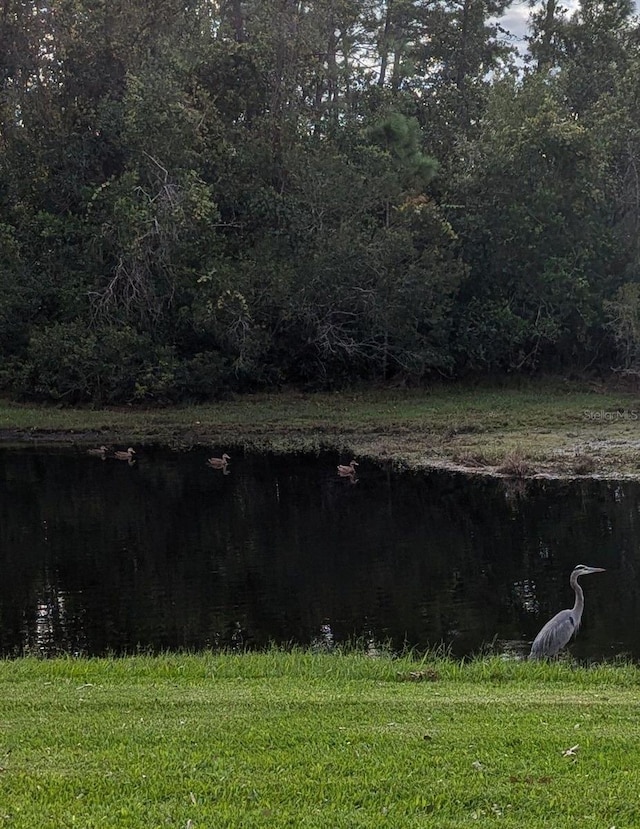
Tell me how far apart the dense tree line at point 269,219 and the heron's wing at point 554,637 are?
24068 mm

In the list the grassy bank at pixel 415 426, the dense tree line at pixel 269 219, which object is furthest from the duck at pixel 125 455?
the dense tree line at pixel 269 219

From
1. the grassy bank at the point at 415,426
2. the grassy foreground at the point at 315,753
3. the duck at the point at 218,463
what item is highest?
the grassy bank at the point at 415,426

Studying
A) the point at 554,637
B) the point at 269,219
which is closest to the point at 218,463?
the point at 269,219

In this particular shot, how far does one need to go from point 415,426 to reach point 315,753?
24.7 meters

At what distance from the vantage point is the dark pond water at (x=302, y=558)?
43.7 ft

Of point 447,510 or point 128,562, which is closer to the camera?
point 128,562

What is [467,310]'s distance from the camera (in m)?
38.7

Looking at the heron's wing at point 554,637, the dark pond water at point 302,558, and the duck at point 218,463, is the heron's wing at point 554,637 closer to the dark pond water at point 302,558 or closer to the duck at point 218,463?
the dark pond water at point 302,558

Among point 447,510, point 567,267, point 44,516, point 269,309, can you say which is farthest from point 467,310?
point 44,516

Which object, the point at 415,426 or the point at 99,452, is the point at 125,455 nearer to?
the point at 99,452

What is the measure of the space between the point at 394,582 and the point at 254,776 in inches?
379

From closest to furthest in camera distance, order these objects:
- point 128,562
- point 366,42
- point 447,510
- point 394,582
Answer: point 394,582, point 128,562, point 447,510, point 366,42

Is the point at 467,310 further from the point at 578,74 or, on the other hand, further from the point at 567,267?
the point at 578,74

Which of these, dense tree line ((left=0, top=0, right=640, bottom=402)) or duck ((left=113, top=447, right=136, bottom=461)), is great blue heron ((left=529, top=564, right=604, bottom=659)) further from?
dense tree line ((left=0, top=0, right=640, bottom=402))
